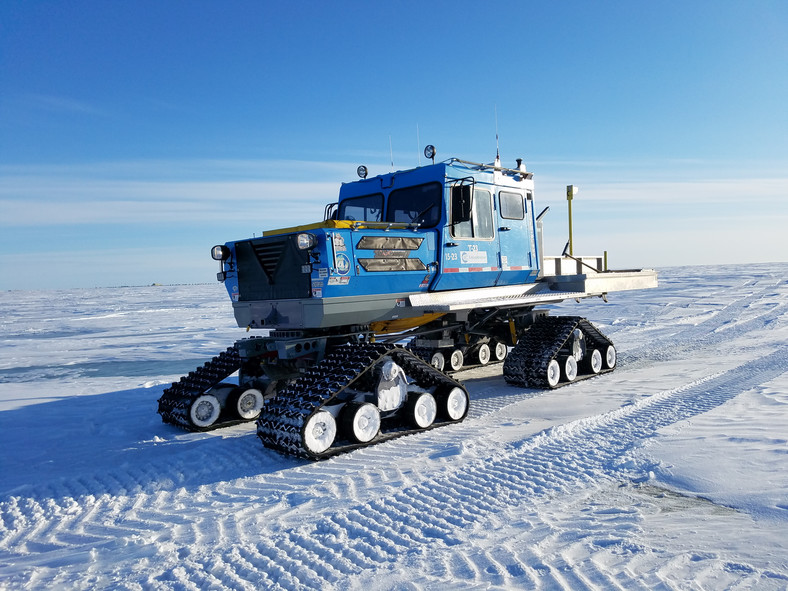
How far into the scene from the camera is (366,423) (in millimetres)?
6352

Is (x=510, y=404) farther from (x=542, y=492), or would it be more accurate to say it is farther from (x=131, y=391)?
(x=131, y=391)

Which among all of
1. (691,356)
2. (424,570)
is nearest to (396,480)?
(424,570)

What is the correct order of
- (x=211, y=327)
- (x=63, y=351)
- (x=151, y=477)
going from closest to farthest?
1. (x=151, y=477)
2. (x=63, y=351)
3. (x=211, y=327)

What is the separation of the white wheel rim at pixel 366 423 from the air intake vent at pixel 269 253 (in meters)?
2.09

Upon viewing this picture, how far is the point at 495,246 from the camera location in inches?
347

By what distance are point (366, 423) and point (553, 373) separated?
432 centimetres

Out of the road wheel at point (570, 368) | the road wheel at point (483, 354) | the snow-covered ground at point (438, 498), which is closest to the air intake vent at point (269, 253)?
the snow-covered ground at point (438, 498)

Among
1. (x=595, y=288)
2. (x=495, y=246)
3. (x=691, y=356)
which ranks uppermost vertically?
(x=495, y=246)

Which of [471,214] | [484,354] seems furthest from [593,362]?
[471,214]

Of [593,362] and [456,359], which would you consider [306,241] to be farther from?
[593,362]

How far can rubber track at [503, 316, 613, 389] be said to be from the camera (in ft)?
30.7

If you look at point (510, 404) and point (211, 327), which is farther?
point (211, 327)

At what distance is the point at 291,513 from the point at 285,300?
291 centimetres

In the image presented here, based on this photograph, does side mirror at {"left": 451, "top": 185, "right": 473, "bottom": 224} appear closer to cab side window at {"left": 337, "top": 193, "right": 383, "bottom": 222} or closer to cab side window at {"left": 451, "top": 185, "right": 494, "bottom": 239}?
cab side window at {"left": 451, "top": 185, "right": 494, "bottom": 239}
